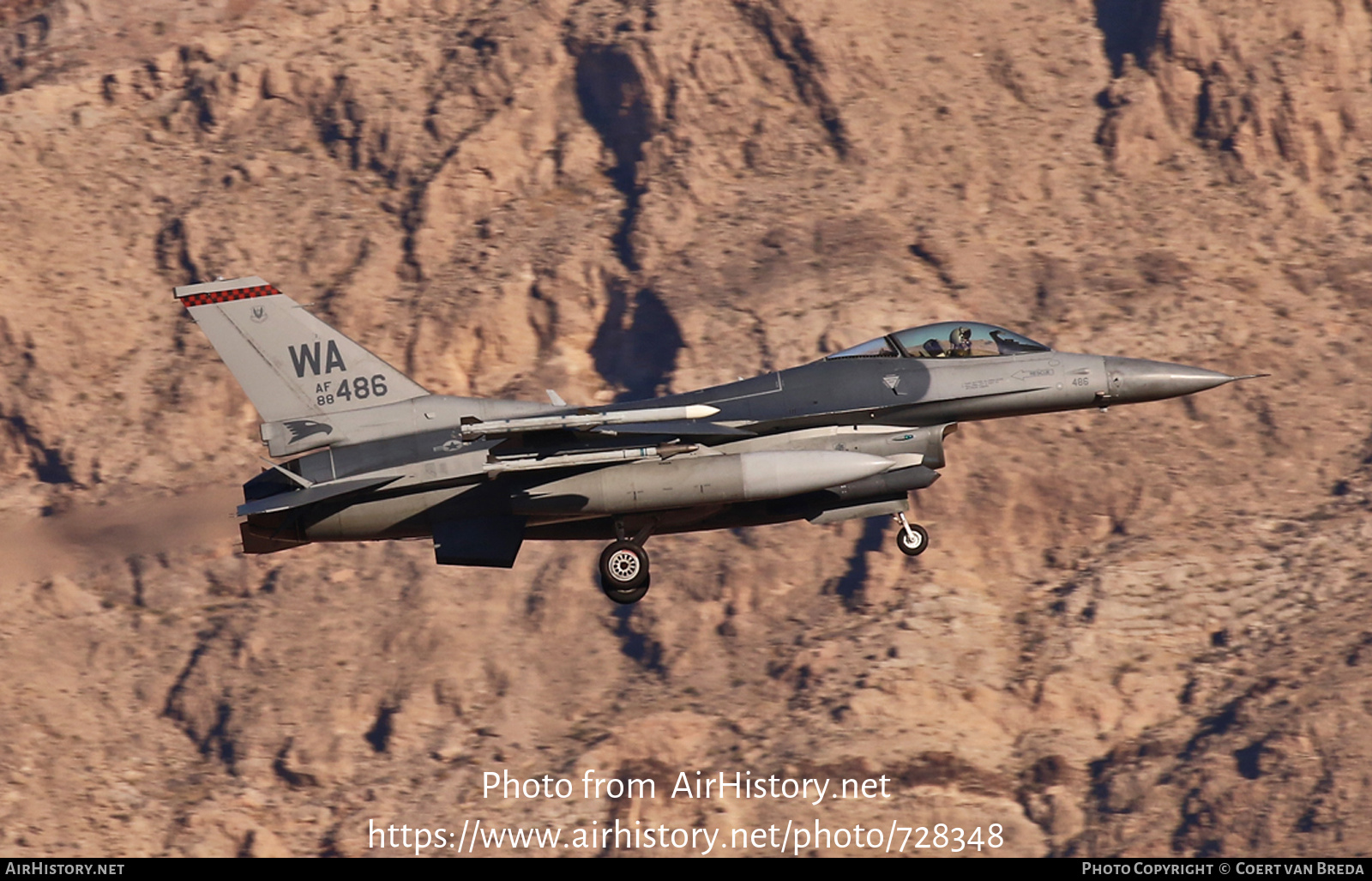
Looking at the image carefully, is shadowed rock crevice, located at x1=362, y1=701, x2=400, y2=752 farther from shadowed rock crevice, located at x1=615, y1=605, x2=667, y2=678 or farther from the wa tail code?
the wa tail code

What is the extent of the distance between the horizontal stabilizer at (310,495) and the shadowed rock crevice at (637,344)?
67.3 ft

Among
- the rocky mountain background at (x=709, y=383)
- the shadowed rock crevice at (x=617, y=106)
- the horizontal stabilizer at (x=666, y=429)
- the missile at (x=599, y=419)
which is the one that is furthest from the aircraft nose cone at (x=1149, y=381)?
the shadowed rock crevice at (x=617, y=106)

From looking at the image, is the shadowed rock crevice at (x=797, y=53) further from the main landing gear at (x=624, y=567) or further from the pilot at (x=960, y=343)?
the main landing gear at (x=624, y=567)

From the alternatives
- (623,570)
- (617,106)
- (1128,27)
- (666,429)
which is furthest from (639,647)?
(1128,27)

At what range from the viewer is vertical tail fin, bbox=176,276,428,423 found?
92.5 feet

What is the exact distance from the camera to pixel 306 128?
54.9 meters

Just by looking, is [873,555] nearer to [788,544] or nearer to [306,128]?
[788,544]

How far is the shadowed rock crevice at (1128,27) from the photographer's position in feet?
177

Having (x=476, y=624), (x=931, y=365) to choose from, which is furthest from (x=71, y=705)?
(x=931, y=365)

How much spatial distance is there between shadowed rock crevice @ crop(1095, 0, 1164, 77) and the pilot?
2862 cm

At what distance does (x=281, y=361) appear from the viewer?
28297mm

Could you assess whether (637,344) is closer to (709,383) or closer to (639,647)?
(709,383)

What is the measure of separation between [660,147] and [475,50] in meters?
7.31

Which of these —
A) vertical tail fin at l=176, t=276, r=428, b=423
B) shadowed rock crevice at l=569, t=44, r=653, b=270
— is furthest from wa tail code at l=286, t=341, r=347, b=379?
shadowed rock crevice at l=569, t=44, r=653, b=270
